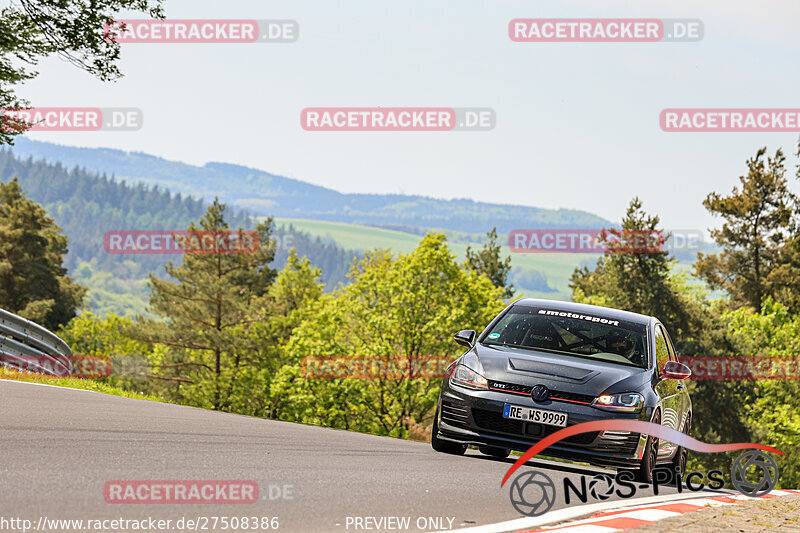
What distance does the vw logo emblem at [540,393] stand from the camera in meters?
8.66

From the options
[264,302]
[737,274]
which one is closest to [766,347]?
[737,274]

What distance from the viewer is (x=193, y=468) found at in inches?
297

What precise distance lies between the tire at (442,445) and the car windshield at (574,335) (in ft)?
3.68

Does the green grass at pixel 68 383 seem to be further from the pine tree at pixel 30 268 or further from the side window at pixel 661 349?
the pine tree at pixel 30 268

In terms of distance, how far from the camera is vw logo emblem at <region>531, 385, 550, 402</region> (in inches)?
341

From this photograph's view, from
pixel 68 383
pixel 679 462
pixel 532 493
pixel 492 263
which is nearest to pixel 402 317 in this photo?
pixel 68 383

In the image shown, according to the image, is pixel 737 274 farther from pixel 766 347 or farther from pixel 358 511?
pixel 358 511

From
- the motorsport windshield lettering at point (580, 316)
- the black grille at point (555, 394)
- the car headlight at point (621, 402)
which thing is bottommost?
the car headlight at point (621, 402)

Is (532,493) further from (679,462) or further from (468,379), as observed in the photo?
(679,462)

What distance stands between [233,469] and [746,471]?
6.09 meters

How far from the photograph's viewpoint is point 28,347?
21969mm

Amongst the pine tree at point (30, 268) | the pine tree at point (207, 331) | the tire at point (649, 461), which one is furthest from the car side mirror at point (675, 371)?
the pine tree at point (30, 268)

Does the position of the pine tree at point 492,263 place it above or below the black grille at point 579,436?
above

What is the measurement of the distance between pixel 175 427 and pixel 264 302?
170 ft
